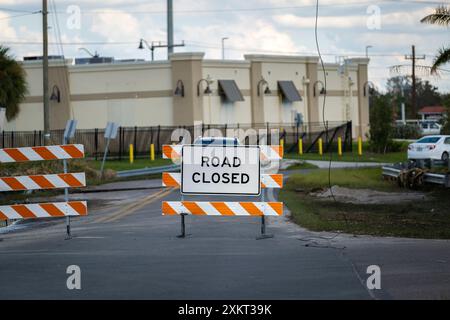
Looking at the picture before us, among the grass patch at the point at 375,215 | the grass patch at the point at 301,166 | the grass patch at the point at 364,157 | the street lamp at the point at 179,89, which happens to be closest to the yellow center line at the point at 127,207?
the grass patch at the point at 375,215

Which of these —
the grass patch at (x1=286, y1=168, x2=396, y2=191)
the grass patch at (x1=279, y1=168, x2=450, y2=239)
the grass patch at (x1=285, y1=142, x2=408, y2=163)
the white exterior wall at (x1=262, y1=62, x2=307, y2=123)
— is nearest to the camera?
the grass patch at (x1=279, y1=168, x2=450, y2=239)

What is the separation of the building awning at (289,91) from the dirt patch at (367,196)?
4012cm

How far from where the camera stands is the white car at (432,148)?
40.5 m

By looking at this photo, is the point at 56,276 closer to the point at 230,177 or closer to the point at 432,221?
the point at 230,177

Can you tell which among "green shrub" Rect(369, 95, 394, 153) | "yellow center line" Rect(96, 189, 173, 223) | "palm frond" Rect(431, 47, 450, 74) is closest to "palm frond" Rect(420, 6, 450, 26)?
"palm frond" Rect(431, 47, 450, 74)

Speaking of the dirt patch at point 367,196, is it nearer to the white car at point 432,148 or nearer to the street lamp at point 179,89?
the white car at point 432,148

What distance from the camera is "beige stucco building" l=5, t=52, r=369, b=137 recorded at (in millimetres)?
60188

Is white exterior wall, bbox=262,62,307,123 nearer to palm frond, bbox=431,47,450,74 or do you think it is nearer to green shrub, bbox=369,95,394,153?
green shrub, bbox=369,95,394,153

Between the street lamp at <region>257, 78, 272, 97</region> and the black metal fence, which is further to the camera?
the street lamp at <region>257, 78, 272, 97</region>

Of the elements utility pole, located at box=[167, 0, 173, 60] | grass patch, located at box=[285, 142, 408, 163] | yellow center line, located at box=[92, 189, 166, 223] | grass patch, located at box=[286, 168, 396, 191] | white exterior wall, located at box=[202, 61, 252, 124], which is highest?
utility pole, located at box=[167, 0, 173, 60]

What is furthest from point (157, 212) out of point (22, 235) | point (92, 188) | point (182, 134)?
point (182, 134)

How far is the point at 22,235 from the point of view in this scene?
15.6m

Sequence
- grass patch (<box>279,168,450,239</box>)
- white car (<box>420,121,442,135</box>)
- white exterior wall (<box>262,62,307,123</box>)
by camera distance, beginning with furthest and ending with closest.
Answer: white car (<box>420,121,442,135</box>), white exterior wall (<box>262,62,307,123</box>), grass patch (<box>279,168,450,239</box>)

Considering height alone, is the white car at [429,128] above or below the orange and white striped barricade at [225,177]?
above
